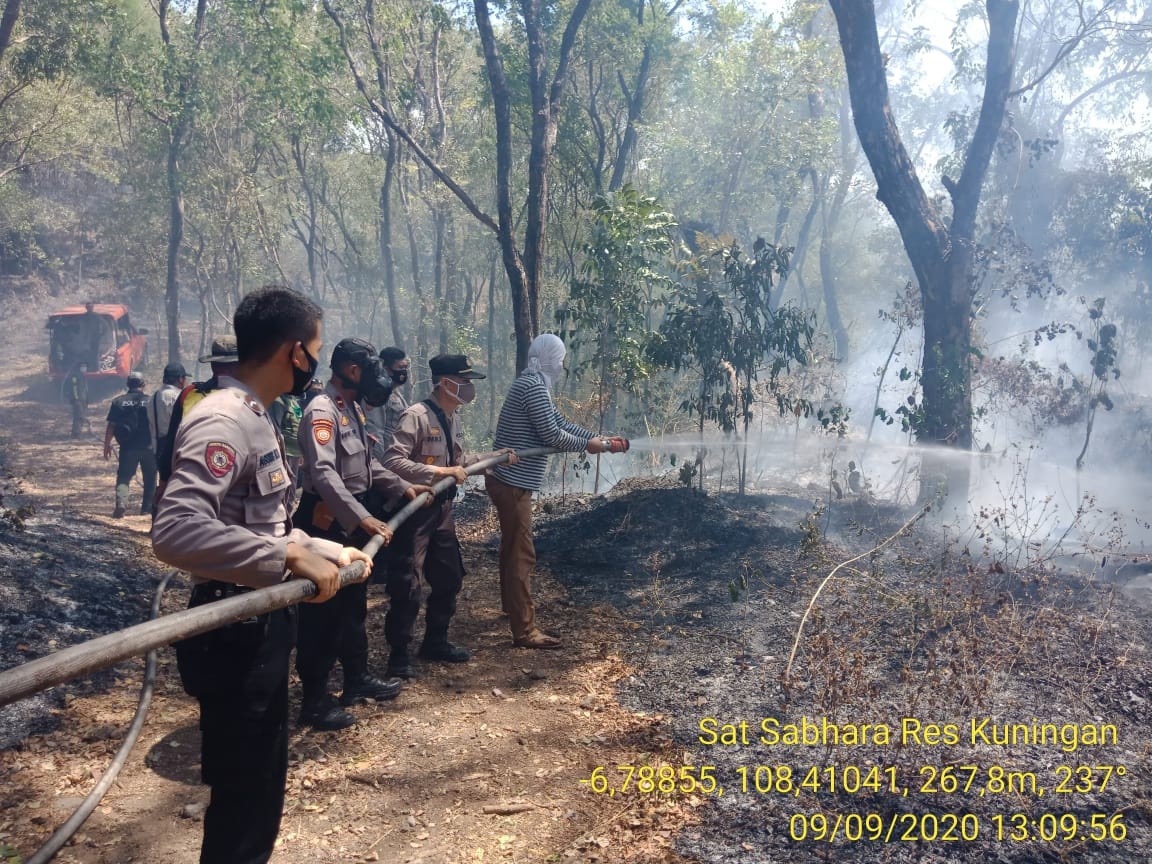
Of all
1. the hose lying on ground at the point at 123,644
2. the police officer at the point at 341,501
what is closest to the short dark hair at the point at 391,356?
the police officer at the point at 341,501

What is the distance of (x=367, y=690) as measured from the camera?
4648 millimetres

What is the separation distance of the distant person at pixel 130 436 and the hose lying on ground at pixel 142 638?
8.81 m

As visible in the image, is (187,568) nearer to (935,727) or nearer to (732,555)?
(935,727)

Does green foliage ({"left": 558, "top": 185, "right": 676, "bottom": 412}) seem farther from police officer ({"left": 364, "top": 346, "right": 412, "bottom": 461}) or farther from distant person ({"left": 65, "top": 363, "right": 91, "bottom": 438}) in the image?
distant person ({"left": 65, "top": 363, "right": 91, "bottom": 438})

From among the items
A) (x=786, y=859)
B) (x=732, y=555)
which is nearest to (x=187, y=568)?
(x=786, y=859)

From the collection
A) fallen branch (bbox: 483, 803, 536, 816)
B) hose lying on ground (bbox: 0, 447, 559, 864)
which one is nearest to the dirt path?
fallen branch (bbox: 483, 803, 536, 816)

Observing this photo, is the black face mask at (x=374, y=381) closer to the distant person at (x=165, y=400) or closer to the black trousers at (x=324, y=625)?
the black trousers at (x=324, y=625)

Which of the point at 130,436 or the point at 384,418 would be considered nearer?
the point at 384,418

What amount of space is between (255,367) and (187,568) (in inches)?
28.8

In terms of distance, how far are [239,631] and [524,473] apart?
312cm

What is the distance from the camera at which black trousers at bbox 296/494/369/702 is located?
4.22 m

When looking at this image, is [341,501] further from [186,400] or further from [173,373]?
[173,373]

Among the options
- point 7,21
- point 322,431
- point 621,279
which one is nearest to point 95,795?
point 322,431

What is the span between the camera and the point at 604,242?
31.2 ft
